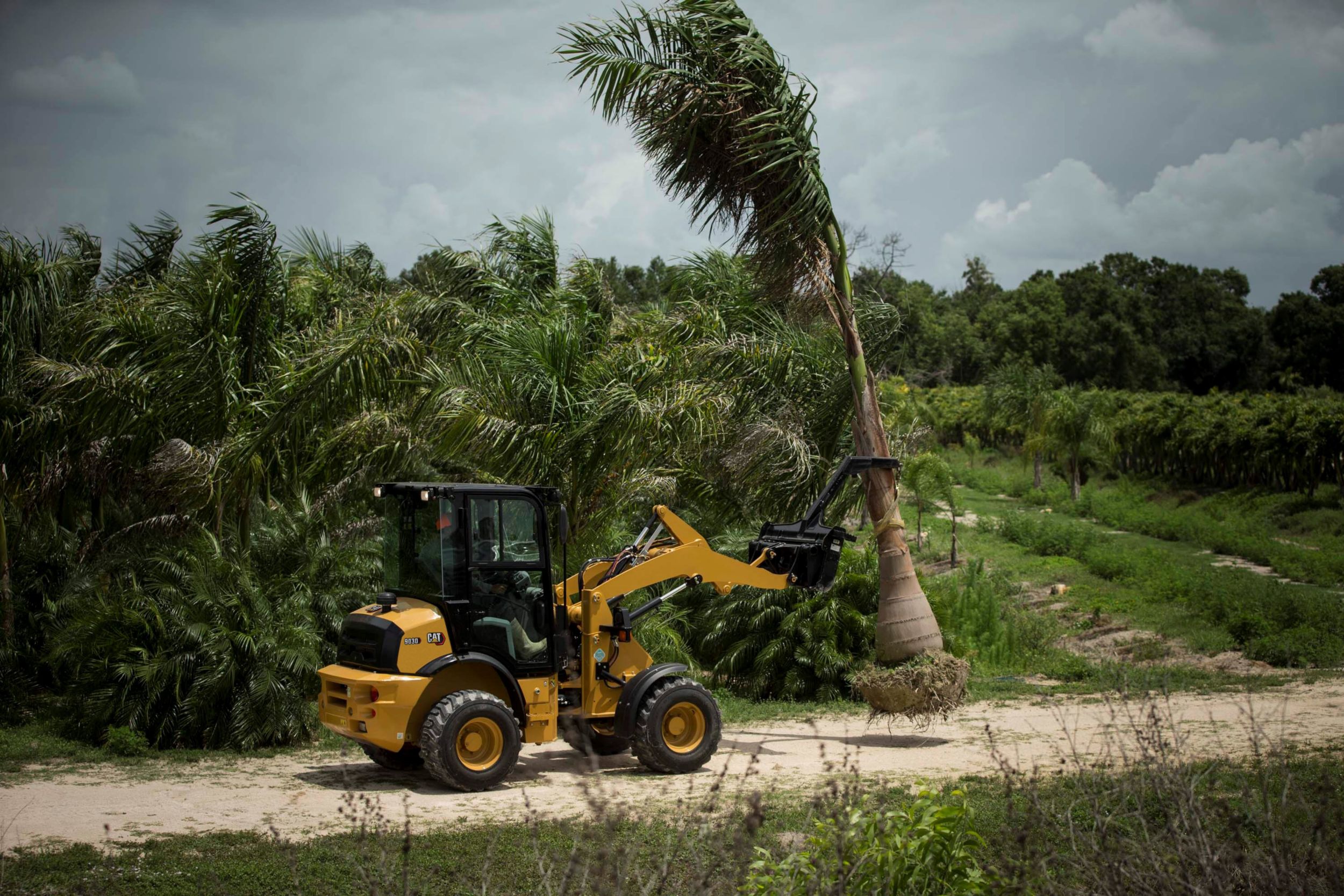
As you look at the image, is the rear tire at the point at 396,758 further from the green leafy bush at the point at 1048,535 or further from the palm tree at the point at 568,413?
the green leafy bush at the point at 1048,535

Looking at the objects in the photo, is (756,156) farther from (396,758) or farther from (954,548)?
(954,548)

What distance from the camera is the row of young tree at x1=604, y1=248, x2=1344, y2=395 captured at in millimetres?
49594

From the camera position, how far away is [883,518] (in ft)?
35.6

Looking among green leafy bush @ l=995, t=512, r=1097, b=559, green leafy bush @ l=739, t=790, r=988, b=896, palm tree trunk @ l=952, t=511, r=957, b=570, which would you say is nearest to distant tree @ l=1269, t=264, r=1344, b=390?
green leafy bush @ l=995, t=512, r=1097, b=559

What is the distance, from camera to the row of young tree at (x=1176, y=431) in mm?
27297

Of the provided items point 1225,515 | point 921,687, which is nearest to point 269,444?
point 921,687

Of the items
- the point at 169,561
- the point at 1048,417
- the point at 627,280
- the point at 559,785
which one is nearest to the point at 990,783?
the point at 559,785

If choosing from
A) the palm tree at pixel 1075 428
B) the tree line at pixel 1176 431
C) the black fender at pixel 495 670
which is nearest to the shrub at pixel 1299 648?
Result: the black fender at pixel 495 670

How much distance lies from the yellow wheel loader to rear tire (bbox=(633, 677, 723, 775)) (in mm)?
12

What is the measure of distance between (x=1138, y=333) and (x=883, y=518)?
51.1m

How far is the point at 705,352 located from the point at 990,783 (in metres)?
6.85

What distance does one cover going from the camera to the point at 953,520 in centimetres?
2188

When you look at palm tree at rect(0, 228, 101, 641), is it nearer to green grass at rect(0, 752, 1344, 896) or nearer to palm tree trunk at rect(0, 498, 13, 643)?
palm tree trunk at rect(0, 498, 13, 643)

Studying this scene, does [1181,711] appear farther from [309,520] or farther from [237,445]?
[237,445]
